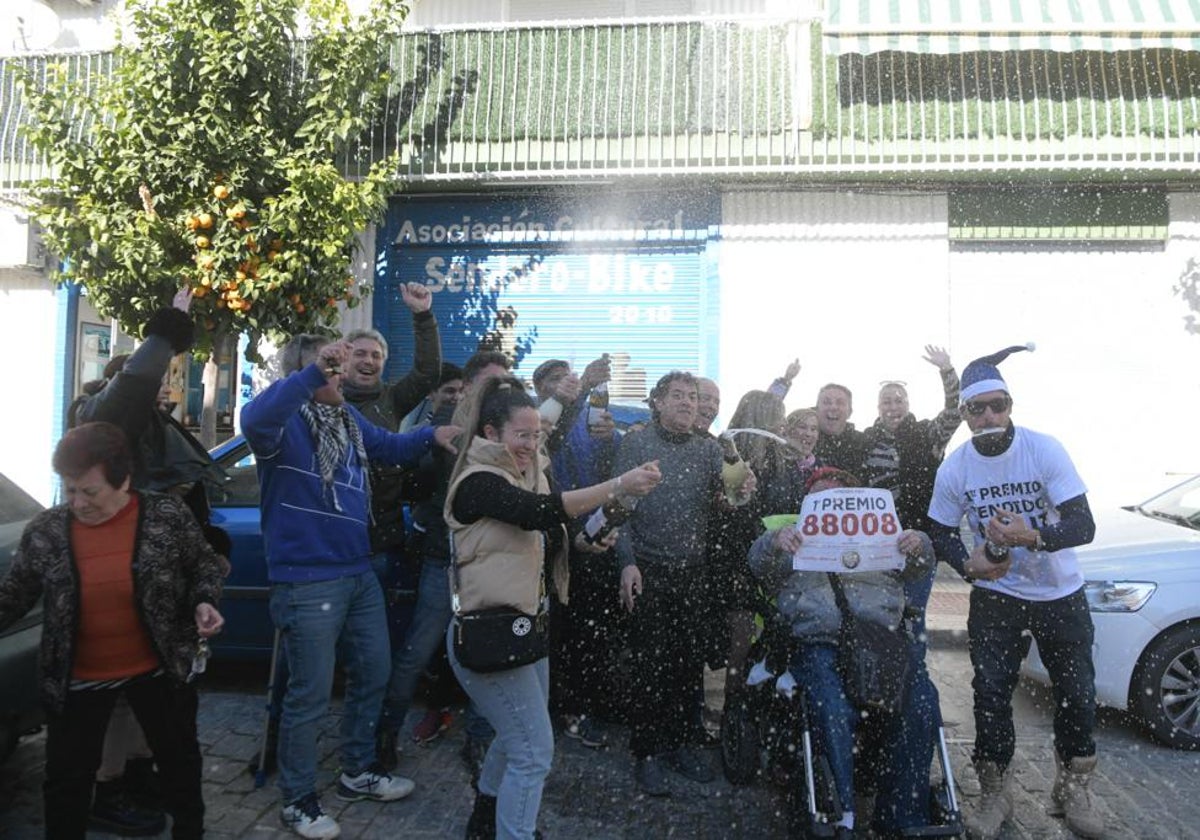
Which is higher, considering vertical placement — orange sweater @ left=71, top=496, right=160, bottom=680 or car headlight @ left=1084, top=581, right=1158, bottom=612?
orange sweater @ left=71, top=496, right=160, bottom=680

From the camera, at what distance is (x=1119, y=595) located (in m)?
5.17

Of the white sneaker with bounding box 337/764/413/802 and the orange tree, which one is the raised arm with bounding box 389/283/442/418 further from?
the orange tree

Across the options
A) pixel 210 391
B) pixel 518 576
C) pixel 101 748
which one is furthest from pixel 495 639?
pixel 210 391

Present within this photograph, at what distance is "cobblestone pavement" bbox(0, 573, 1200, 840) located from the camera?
13.2 feet

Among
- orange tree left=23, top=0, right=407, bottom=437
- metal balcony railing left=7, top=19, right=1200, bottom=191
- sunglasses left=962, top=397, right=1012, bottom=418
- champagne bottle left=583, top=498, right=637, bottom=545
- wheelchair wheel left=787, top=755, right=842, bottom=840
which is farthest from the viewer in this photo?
metal balcony railing left=7, top=19, right=1200, bottom=191

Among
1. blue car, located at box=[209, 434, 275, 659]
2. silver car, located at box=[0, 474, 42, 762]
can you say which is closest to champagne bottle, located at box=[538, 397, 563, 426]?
blue car, located at box=[209, 434, 275, 659]

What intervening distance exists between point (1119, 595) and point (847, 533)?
2.29 m

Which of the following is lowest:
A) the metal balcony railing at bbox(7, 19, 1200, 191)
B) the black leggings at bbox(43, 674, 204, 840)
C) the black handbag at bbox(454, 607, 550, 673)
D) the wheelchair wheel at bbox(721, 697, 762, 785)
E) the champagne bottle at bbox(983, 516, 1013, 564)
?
the wheelchair wheel at bbox(721, 697, 762, 785)

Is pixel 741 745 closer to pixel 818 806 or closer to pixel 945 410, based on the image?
pixel 818 806

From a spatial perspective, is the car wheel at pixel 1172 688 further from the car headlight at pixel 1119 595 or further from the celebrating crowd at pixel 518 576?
the celebrating crowd at pixel 518 576

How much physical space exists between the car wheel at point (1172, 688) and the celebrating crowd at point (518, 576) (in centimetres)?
126

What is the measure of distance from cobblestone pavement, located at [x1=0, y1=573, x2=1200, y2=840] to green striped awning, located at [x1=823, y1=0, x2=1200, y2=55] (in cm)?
663

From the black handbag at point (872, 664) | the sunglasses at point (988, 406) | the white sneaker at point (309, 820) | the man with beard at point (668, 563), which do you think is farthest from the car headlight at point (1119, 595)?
the white sneaker at point (309, 820)

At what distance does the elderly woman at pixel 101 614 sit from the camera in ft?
10.3
